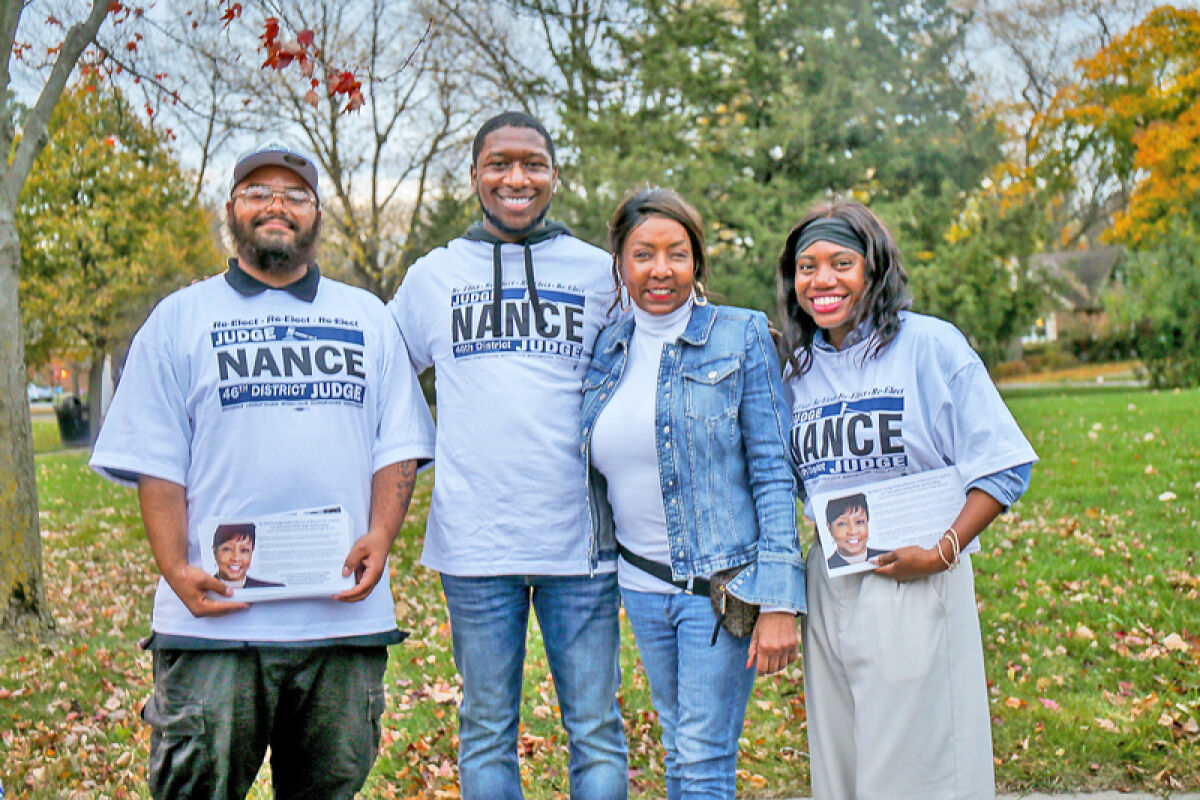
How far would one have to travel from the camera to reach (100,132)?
1920cm

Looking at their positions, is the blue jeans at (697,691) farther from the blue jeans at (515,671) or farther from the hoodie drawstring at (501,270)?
the hoodie drawstring at (501,270)

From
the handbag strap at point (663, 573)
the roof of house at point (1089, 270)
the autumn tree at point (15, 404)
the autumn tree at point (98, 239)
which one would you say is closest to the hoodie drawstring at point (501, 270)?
the handbag strap at point (663, 573)

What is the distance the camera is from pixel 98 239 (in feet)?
73.4

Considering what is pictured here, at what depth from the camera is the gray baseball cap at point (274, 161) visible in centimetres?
296

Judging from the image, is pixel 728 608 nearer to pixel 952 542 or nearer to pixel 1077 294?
pixel 952 542

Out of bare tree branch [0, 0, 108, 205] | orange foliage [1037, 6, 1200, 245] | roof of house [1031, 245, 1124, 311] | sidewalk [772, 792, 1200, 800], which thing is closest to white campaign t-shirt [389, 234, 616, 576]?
sidewalk [772, 792, 1200, 800]

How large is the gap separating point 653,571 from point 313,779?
1.11 metres

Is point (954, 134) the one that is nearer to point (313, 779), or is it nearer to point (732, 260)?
point (732, 260)

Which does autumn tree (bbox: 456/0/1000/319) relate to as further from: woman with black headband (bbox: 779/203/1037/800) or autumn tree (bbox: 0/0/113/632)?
woman with black headband (bbox: 779/203/1037/800)

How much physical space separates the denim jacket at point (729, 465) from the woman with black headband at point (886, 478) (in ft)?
0.40

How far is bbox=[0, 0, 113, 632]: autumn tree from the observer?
613 centimetres

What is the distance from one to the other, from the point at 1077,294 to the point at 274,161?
62019 mm

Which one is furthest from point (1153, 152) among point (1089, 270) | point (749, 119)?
point (1089, 270)

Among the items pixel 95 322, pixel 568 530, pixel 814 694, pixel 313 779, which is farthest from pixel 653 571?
pixel 95 322
